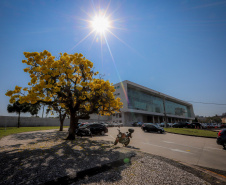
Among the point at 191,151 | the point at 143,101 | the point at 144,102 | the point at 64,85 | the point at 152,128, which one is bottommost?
the point at 152,128

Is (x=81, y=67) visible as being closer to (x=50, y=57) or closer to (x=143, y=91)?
(x=50, y=57)

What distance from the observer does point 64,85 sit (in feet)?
33.2

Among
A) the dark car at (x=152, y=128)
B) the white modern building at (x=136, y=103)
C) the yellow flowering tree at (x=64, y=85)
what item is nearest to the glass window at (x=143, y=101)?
the white modern building at (x=136, y=103)

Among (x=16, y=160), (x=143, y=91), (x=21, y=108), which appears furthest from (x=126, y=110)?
(x=16, y=160)

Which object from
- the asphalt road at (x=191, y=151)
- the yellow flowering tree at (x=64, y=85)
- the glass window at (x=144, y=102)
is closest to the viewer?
the asphalt road at (x=191, y=151)

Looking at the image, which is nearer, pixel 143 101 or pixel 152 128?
pixel 152 128

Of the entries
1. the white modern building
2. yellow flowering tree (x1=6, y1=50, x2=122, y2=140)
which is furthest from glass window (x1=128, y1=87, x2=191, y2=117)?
yellow flowering tree (x1=6, y1=50, x2=122, y2=140)

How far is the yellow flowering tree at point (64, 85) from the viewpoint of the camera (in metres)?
8.62

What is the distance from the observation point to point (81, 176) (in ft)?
11.9

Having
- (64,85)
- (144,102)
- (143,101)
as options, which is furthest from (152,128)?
(144,102)

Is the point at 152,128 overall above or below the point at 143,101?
below

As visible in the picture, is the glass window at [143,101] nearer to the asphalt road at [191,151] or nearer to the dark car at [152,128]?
the dark car at [152,128]

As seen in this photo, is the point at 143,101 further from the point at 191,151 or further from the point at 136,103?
the point at 191,151

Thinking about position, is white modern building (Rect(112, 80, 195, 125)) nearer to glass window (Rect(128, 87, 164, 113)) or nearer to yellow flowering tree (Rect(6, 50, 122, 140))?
glass window (Rect(128, 87, 164, 113))
